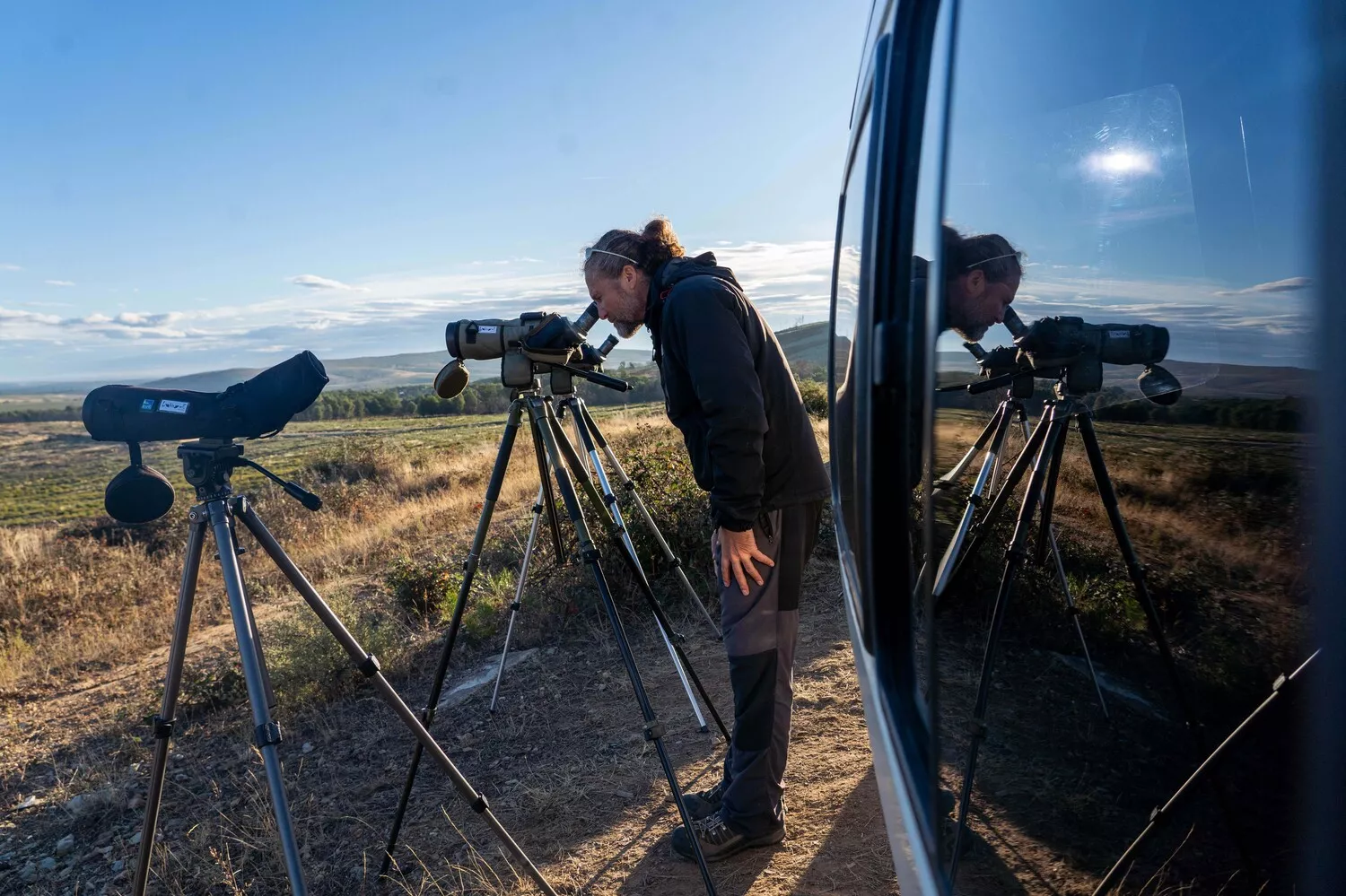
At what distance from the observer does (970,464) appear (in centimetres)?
105

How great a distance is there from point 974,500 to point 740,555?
141 cm

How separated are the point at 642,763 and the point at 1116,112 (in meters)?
3.56

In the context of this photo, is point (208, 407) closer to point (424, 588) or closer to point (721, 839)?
point (721, 839)

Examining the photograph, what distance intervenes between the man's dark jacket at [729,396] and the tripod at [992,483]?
1123 millimetres

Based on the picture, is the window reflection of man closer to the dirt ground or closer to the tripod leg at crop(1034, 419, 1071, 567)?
the tripod leg at crop(1034, 419, 1071, 567)

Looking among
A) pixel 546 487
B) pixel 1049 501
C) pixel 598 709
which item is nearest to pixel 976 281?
pixel 1049 501

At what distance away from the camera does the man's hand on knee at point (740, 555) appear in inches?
94.4

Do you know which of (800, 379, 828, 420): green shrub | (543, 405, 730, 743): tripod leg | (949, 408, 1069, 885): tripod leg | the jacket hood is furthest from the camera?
(800, 379, 828, 420): green shrub

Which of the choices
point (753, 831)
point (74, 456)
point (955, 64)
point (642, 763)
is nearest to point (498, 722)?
point (642, 763)

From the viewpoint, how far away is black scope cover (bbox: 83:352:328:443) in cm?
191

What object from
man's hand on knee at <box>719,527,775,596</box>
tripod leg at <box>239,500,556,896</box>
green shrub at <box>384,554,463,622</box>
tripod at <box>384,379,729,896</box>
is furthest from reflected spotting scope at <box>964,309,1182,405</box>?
green shrub at <box>384,554,463,622</box>

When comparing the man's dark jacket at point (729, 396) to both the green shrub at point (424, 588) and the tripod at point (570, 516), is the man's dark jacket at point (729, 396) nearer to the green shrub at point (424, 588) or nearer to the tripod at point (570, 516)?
the tripod at point (570, 516)

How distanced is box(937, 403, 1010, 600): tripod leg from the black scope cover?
1.66 meters

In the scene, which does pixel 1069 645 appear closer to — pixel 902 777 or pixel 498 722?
pixel 902 777
